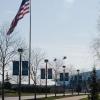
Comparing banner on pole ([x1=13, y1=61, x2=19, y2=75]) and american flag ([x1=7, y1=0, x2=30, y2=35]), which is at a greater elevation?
american flag ([x1=7, y1=0, x2=30, y2=35])

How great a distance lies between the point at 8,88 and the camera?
107 m

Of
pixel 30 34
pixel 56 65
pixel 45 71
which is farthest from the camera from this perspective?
pixel 56 65

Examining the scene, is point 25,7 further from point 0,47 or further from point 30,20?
point 30,20

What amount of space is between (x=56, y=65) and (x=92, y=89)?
49.8 metres

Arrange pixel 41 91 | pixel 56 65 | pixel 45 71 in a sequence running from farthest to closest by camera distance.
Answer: pixel 41 91 → pixel 56 65 → pixel 45 71

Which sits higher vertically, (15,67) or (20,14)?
(20,14)

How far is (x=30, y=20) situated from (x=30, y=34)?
253 cm

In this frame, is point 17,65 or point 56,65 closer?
point 17,65

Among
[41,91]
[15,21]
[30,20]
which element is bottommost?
[41,91]

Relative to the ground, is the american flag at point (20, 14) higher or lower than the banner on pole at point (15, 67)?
higher

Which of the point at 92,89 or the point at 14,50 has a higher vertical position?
the point at 14,50

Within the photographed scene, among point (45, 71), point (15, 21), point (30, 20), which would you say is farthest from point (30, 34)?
point (15, 21)

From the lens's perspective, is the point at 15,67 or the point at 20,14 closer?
the point at 15,67

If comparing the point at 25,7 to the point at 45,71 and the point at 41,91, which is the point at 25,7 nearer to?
the point at 45,71
